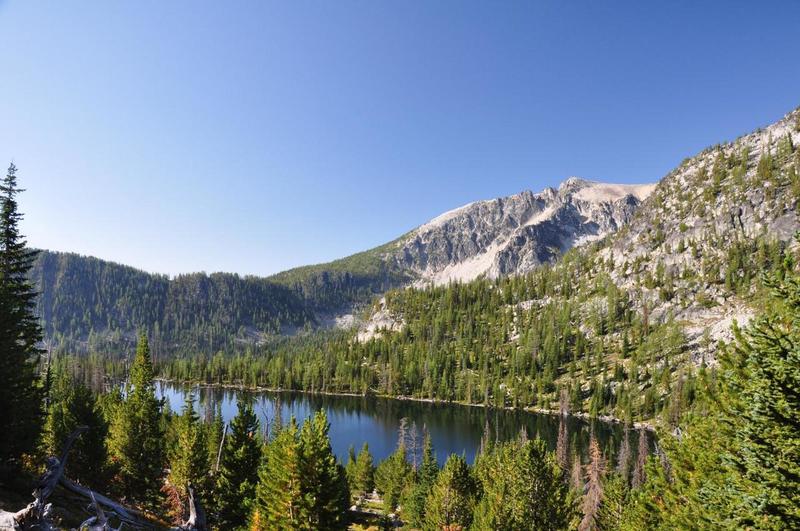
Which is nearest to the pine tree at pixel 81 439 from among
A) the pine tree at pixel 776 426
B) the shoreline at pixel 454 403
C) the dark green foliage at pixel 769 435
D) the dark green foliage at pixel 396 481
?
the dark green foliage at pixel 396 481

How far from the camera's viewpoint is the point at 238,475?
33906 millimetres

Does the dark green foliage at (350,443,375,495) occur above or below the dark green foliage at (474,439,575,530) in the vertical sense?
below

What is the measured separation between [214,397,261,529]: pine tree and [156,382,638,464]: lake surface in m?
64.8

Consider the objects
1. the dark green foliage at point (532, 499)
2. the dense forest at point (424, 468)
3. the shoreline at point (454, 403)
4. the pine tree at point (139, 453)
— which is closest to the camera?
the dense forest at point (424, 468)

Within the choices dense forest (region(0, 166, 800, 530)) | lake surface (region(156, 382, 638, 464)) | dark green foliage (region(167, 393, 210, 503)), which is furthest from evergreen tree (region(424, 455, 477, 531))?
lake surface (region(156, 382, 638, 464))

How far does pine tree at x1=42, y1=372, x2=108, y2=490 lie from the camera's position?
37.2m

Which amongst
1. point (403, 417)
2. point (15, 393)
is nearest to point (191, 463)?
point (15, 393)

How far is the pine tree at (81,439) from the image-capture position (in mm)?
37156

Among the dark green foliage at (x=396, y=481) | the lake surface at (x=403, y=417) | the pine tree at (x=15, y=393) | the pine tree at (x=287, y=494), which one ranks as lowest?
the lake surface at (x=403, y=417)

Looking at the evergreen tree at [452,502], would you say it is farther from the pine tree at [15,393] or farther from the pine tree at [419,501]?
the pine tree at [15,393]

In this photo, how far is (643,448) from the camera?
7238 centimetres

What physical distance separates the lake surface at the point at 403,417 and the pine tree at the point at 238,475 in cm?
6476

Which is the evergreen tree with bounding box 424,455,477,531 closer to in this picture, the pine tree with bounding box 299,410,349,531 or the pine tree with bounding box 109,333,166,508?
the pine tree with bounding box 299,410,349,531

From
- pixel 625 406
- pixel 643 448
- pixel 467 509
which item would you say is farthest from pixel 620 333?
pixel 467 509
